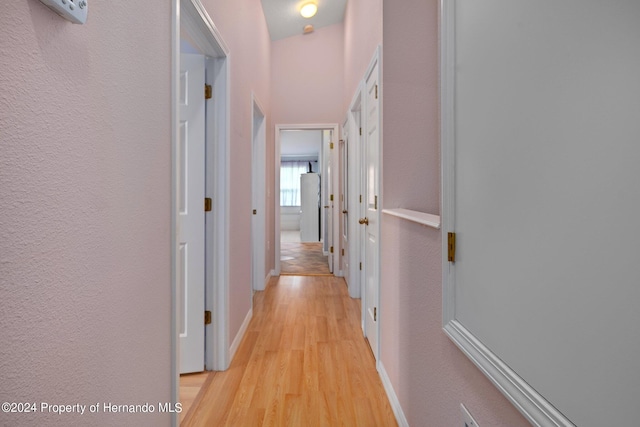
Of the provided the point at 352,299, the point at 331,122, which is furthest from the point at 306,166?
the point at 352,299

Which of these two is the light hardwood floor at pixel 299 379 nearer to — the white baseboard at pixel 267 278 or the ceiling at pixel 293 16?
the white baseboard at pixel 267 278

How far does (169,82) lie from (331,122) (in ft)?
11.4

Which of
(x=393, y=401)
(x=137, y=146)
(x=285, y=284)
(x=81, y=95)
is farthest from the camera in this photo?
(x=285, y=284)

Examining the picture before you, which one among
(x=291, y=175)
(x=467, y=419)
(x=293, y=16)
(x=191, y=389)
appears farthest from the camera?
(x=291, y=175)

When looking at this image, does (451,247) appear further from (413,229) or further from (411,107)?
(411,107)

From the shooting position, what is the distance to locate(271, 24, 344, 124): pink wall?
457 centimetres

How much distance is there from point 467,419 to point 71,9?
1403 mm

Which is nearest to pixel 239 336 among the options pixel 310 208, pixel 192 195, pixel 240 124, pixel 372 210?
pixel 192 195

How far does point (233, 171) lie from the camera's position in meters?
2.32

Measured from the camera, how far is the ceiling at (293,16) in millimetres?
3785

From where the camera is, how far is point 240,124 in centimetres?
257

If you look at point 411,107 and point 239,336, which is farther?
point 239,336

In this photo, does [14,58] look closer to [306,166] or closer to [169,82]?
[169,82]

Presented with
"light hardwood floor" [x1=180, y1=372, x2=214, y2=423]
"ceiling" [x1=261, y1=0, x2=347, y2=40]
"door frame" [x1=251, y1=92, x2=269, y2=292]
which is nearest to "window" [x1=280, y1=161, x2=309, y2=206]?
"ceiling" [x1=261, y1=0, x2=347, y2=40]
